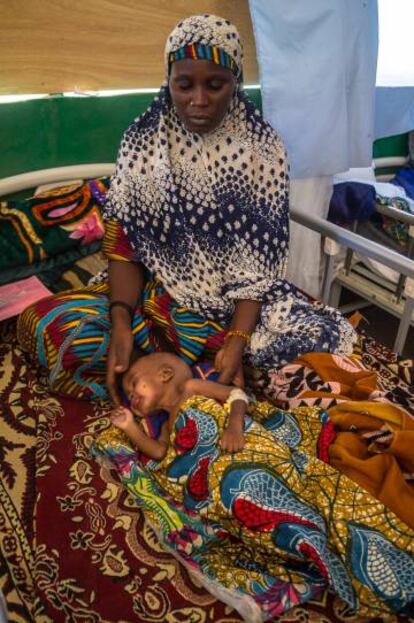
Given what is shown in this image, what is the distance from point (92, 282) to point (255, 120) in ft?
2.91

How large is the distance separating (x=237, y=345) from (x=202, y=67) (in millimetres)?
862

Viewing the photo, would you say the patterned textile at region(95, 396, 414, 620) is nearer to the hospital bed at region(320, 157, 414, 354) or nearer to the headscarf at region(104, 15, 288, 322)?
the headscarf at region(104, 15, 288, 322)

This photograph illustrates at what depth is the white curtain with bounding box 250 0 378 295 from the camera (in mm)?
2471

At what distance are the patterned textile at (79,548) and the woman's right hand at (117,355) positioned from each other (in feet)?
0.35

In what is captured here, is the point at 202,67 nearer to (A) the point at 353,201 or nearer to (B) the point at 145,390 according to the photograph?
(B) the point at 145,390

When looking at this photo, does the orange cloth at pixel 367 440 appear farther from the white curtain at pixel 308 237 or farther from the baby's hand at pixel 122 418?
the white curtain at pixel 308 237

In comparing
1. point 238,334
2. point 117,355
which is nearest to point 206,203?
point 238,334

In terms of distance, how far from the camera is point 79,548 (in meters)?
1.25

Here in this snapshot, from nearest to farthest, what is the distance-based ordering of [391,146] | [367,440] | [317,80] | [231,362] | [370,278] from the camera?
[367,440] < [231,362] < [317,80] < [370,278] < [391,146]

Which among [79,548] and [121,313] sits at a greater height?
[121,313]

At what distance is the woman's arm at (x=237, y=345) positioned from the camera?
159 cm

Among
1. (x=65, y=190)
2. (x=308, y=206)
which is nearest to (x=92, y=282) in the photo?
(x=65, y=190)

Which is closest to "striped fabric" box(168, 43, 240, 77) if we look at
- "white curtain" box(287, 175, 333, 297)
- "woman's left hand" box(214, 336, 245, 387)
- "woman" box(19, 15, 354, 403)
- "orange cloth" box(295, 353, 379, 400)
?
"woman" box(19, 15, 354, 403)

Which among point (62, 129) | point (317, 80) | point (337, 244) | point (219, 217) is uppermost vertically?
point (317, 80)
